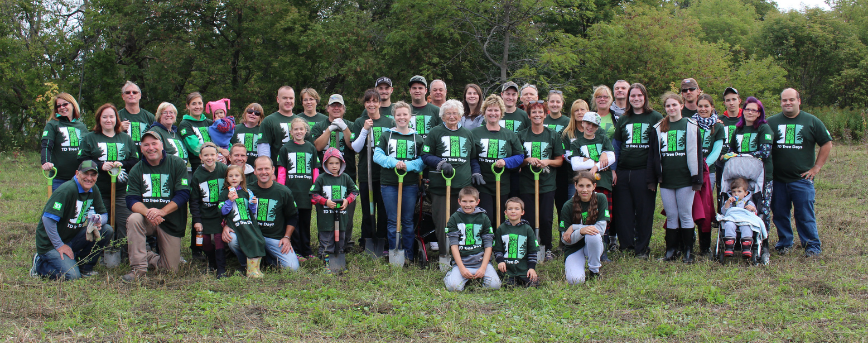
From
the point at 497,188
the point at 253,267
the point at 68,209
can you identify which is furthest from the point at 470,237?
the point at 68,209

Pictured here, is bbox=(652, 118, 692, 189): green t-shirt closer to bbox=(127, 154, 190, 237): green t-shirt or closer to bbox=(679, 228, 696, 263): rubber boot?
bbox=(679, 228, 696, 263): rubber boot

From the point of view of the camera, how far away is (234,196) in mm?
6258

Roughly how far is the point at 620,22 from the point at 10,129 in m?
24.2

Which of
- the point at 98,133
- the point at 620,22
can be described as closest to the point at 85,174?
the point at 98,133

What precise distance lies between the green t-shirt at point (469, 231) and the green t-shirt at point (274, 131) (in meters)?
2.62

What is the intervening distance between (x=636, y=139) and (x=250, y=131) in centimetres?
476

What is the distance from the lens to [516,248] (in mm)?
5836

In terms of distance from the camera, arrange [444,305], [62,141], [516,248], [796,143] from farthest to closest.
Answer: [62,141] < [796,143] < [516,248] < [444,305]

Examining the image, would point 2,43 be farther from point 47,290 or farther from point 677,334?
point 677,334

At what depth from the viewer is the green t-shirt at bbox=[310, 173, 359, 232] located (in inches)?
258

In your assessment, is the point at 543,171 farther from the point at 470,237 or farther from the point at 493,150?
the point at 470,237

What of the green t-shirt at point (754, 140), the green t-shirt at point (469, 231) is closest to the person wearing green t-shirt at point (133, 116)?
the green t-shirt at point (469, 231)

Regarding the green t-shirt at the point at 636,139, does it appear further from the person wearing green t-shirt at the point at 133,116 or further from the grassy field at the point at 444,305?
the person wearing green t-shirt at the point at 133,116

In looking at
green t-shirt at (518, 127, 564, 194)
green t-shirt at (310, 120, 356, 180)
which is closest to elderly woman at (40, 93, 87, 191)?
green t-shirt at (310, 120, 356, 180)
